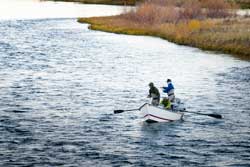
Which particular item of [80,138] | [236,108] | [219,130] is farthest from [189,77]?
[80,138]

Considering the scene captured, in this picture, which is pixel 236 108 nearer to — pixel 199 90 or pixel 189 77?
pixel 199 90

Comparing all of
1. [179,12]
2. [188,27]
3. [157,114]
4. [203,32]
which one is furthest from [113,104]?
[179,12]

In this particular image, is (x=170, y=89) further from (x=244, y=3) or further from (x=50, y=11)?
(x=244, y=3)

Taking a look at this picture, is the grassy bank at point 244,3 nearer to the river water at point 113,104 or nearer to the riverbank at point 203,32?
the riverbank at point 203,32

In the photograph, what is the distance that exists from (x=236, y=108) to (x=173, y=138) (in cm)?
935

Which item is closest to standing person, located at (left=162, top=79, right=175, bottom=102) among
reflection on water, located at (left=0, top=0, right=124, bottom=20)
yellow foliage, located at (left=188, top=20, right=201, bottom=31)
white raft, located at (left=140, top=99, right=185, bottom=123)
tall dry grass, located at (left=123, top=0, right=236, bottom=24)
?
white raft, located at (left=140, top=99, right=185, bottom=123)

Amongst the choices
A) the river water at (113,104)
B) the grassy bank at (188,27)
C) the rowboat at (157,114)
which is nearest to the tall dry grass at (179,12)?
the grassy bank at (188,27)

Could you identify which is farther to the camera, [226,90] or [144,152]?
[226,90]

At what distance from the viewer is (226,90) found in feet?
156

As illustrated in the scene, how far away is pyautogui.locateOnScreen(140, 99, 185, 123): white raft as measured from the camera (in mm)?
35812

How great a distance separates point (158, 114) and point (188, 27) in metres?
49.8

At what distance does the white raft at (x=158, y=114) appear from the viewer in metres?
35.8

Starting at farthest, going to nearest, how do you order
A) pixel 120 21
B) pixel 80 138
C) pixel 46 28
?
pixel 120 21
pixel 46 28
pixel 80 138

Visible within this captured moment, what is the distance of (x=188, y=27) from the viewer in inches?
3319
